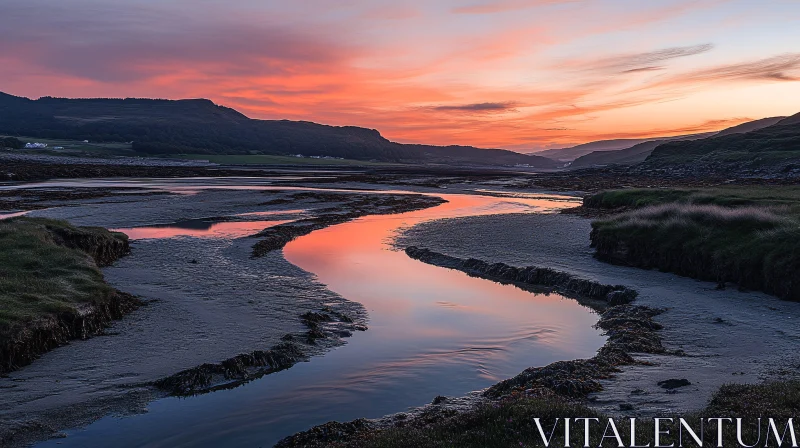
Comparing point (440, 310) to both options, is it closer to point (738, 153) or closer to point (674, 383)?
point (674, 383)

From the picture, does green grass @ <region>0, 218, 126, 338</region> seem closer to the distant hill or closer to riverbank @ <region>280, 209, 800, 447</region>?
riverbank @ <region>280, 209, 800, 447</region>

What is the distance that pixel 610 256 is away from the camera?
29062 mm

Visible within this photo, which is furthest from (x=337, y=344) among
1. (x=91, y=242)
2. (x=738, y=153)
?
(x=738, y=153)

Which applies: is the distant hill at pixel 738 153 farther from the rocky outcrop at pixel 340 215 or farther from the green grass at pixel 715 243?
the green grass at pixel 715 243

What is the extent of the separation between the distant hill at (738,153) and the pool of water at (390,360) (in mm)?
82910

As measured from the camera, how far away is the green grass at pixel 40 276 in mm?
15758

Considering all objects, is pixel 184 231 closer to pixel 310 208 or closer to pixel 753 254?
pixel 310 208

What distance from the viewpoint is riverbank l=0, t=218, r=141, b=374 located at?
1445 cm

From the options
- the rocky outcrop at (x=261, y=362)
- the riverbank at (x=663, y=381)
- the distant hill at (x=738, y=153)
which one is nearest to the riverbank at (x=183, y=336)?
the rocky outcrop at (x=261, y=362)

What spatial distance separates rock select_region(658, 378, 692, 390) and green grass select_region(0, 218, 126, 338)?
1558cm

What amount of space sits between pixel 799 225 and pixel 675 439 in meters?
19.2

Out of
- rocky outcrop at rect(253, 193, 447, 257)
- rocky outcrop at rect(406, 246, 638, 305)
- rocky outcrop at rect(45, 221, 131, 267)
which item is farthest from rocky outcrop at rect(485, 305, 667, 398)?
rocky outcrop at rect(45, 221, 131, 267)

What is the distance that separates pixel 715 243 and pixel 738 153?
11386 cm

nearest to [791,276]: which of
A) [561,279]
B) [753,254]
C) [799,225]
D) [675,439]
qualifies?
[753,254]
